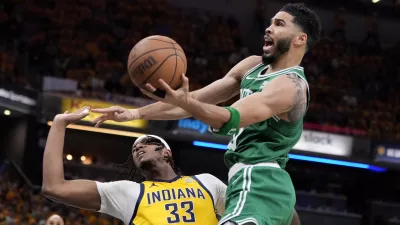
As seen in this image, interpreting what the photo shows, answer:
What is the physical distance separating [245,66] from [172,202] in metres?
0.97

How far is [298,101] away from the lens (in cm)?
390

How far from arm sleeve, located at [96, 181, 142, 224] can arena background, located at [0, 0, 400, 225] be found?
→ 27.5 ft

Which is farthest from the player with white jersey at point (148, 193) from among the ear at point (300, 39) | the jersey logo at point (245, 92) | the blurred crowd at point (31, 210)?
the blurred crowd at point (31, 210)

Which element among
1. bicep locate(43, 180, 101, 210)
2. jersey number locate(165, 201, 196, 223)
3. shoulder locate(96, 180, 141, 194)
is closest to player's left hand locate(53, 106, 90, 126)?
bicep locate(43, 180, 101, 210)

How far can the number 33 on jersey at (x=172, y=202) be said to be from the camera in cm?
450

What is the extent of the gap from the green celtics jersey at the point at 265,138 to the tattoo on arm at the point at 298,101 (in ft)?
0.15

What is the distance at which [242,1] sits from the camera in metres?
21.5

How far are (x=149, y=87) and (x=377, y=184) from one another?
676 inches

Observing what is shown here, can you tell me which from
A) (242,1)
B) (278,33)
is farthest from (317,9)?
(278,33)

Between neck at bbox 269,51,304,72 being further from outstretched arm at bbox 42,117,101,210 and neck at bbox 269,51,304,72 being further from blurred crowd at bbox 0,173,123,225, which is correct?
blurred crowd at bbox 0,173,123,225

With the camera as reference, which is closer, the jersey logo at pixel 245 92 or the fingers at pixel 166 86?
the fingers at pixel 166 86

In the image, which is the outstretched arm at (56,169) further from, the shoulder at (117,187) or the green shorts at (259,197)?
the green shorts at (259,197)

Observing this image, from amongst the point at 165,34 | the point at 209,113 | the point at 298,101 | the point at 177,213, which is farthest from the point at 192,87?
the point at 209,113

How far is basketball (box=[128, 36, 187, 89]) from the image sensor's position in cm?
362
